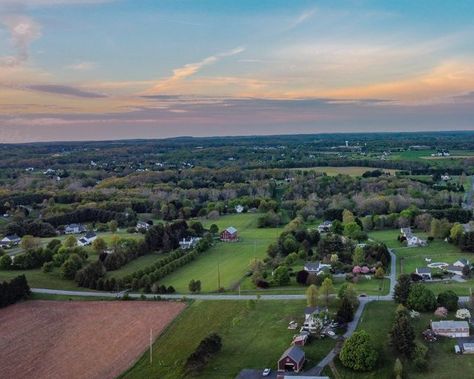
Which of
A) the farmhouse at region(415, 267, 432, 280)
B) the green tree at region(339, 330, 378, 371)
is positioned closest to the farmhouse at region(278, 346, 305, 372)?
the green tree at region(339, 330, 378, 371)

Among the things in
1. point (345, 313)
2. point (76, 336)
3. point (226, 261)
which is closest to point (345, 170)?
point (226, 261)

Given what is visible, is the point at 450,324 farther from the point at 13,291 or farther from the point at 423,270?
the point at 13,291

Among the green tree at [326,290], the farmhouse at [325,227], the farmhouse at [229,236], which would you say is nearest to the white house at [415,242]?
the farmhouse at [325,227]

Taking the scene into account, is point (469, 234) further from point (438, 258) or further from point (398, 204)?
point (398, 204)

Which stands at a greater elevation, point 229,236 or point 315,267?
point 315,267

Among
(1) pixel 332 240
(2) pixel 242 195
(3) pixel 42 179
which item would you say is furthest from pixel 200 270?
(3) pixel 42 179
